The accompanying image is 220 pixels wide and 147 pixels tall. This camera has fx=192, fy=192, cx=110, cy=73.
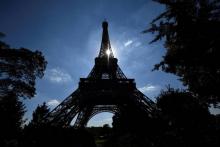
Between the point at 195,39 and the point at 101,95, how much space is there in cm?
2312

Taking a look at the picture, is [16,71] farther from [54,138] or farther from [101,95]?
[101,95]

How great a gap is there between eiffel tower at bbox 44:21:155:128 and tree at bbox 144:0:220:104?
653 inches

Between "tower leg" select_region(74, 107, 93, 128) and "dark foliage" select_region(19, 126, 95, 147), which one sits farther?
"tower leg" select_region(74, 107, 93, 128)

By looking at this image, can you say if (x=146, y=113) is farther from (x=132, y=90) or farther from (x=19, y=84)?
(x=19, y=84)

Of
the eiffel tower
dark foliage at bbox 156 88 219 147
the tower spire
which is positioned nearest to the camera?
dark foliage at bbox 156 88 219 147

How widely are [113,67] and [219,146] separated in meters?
28.5

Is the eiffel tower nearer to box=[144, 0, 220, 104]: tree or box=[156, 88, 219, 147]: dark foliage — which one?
box=[156, 88, 219, 147]: dark foliage

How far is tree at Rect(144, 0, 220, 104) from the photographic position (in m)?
10.8

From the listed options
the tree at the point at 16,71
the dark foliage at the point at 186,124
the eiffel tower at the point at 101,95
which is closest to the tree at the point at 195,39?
the dark foliage at the point at 186,124

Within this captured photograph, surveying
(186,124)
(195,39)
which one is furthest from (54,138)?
(195,39)

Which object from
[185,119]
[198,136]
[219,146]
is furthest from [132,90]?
[219,146]

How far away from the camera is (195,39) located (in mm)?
11328

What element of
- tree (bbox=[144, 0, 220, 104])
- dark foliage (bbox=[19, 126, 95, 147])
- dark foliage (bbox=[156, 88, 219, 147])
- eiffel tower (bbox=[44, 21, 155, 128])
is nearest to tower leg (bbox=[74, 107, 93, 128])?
eiffel tower (bbox=[44, 21, 155, 128])

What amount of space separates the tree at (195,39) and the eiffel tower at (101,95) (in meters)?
16.6
